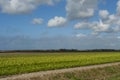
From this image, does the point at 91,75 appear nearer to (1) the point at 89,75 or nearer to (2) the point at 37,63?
(1) the point at 89,75

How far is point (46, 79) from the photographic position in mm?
32344

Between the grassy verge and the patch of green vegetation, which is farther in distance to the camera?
the patch of green vegetation

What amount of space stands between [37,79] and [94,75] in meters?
11.4

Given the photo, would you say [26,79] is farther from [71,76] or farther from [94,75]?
[94,75]

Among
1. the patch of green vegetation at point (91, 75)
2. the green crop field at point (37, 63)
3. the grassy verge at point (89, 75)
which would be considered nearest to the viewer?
the grassy verge at point (89, 75)

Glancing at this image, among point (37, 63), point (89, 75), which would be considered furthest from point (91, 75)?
point (37, 63)

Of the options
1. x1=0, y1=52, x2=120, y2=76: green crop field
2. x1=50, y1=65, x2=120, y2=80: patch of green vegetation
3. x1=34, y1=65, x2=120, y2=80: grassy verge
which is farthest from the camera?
x1=0, y1=52, x2=120, y2=76: green crop field

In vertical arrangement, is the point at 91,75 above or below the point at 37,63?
below

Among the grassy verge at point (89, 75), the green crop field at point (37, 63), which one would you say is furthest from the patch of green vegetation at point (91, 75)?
the green crop field at point (37, 63)

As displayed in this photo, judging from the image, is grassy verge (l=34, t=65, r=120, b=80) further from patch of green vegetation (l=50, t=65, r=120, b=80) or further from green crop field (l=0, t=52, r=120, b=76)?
green crop field (l=0, t=52, r=120, b=76)

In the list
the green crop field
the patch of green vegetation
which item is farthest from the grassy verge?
the green crop field

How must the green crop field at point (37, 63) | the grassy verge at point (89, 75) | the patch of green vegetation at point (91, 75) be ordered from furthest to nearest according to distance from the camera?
the green crop field at point (37, 63)
the patch of green vegetation at point (91, 75)
the grassy verge at point (89, 75)

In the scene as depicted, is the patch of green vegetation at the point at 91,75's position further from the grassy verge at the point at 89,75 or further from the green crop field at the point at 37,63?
the green crop field at the point at 37,63

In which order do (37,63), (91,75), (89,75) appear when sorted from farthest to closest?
(37,63)
(91,75)
(89,75)
